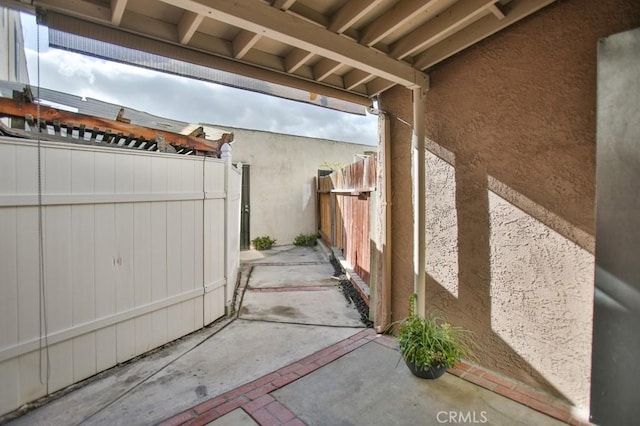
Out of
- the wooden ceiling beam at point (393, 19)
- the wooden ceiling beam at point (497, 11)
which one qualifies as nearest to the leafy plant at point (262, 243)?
the wooden ceiling beam at point (393, 19)

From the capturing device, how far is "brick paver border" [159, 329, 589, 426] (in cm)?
234

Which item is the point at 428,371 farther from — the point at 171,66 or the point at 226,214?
the point at 171,66

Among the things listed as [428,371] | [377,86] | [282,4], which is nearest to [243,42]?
[282,4]

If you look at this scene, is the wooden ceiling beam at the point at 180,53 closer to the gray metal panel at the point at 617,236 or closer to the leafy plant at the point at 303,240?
the gray metal panel at the point at 617,236

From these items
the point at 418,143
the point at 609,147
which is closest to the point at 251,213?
the point at 418,143

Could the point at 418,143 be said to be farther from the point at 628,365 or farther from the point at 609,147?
the point at 628,365

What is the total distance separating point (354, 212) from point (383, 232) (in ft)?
8.09

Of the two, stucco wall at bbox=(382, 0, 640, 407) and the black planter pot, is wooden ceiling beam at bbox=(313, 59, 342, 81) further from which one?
the black planter pot

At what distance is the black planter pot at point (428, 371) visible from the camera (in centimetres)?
277

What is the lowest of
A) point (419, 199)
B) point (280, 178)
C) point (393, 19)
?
point (419, 199)

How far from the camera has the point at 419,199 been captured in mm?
3295

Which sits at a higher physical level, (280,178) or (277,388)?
(280,178)

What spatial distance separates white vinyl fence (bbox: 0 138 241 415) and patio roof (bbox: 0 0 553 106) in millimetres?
1233

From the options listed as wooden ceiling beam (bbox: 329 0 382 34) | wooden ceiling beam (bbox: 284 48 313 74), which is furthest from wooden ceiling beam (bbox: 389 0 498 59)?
wooden ceiling beam (bbox: 284 48 313 74)
